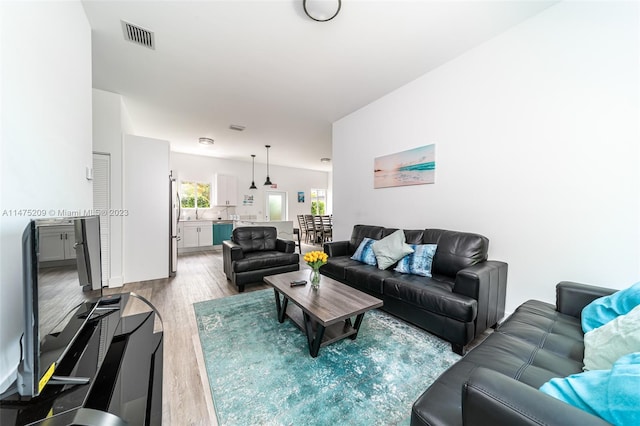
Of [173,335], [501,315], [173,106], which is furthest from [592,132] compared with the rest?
[173,106]

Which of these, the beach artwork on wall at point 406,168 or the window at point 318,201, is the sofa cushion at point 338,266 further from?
the window at point 318,201

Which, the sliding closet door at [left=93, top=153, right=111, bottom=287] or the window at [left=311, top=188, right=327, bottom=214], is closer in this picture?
the sliding closet door at [left=93, top=153, right=111, bottom=287]

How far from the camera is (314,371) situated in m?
1.67

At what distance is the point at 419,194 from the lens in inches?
122

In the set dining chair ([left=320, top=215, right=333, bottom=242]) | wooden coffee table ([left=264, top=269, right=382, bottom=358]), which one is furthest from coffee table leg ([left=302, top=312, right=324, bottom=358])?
dining chair ([left=320, top=215, right=333, bottom=242])

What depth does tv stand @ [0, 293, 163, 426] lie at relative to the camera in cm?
75

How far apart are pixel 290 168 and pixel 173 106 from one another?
525 cm

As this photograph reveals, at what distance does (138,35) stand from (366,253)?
3.51m

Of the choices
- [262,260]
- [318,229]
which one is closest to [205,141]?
[262,260]

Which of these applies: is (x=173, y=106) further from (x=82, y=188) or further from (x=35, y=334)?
(x=35, y=334)

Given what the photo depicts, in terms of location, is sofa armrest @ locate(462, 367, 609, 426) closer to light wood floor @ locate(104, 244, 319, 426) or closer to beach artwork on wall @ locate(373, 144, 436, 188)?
light wood floor @ locate(104, 244, 319, 426)

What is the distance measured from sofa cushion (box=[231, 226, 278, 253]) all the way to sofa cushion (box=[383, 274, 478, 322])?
238 cm

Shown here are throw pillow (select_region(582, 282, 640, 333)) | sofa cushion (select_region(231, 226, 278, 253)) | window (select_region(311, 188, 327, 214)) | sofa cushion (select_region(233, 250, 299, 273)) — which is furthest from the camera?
window (select_region(311, 188, 327, 214))

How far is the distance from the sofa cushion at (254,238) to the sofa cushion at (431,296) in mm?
2378
